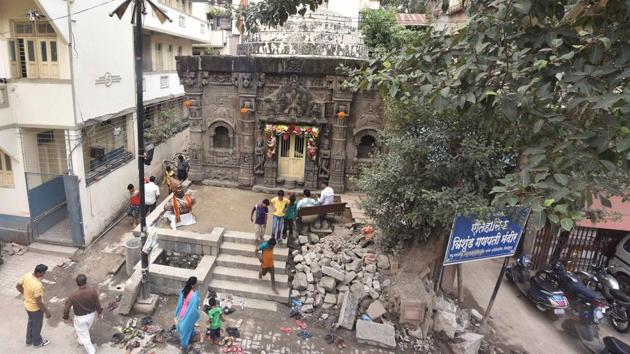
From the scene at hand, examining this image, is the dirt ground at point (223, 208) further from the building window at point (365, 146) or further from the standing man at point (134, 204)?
the building window at point (365, 146)

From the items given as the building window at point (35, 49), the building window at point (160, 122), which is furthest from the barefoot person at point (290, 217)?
the building window at point (160, 122)

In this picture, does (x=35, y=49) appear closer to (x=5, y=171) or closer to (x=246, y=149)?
(x=5, y=171)

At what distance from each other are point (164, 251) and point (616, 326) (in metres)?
12.4

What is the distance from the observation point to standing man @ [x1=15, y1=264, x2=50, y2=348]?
658 cm

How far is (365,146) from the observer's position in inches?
539

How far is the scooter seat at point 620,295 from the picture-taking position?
32.8ft

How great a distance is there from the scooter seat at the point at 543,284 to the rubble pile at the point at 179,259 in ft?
30.4

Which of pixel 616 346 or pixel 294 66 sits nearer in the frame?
pixel 616 346

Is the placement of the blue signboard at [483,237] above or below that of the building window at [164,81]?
below

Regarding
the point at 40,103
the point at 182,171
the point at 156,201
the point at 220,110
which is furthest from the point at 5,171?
the point at 220,110

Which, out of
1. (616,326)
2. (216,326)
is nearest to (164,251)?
(216,326)

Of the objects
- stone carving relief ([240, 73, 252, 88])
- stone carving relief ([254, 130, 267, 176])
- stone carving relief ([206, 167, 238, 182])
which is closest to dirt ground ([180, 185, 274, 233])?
stone carving relief ([206, 167, 238, 182])

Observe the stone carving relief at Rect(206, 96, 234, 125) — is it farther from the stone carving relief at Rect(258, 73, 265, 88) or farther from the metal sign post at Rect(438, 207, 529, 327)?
the metal sign post at Rect(438, 207, 529, 327)

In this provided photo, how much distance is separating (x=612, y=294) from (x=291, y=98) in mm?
11376
